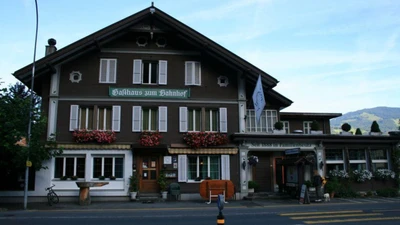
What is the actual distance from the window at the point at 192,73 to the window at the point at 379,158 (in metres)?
11.8

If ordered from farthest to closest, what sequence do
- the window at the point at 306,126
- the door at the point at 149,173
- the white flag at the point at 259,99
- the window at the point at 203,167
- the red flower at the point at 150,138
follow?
1. the window at the point at 306,126
2. the window at the point at 203,167
3. the door at the point at 149,173
4. the red flower at the point at 150,138
5. the white flag at the point at 259,99

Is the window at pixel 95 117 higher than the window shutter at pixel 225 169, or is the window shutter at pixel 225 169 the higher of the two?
the window at pixel 95 117

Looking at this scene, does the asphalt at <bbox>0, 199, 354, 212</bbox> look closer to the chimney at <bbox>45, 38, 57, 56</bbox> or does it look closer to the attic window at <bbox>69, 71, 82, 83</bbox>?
the attic window at <bbox>69, 71, 82, 83</bbox>

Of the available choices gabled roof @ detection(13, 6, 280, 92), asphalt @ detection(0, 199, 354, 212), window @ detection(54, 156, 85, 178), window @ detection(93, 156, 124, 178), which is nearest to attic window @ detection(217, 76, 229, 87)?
gabled roof @ detection(13, 6, 280, 92)

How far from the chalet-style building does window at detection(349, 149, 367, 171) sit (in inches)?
2.4

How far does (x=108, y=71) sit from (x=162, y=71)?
123 inches

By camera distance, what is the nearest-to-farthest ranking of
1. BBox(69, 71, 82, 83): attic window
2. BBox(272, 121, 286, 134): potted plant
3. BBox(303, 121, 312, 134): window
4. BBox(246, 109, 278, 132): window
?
BBox(69, 71, 82, 83): attic window < BBox(272, 121, 286, 134): potted plant < BBox(246, 109, 278, 132): window < BBox(303, 121, 312, 134): window

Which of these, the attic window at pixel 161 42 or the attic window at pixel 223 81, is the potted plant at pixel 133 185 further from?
the attic window at pixel 161 42

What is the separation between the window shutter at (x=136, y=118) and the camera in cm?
2136

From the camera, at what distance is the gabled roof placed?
2056 centimetres

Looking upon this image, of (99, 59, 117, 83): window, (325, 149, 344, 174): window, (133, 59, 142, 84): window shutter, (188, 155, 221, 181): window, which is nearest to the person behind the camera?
(188, 155, 221, 181): window

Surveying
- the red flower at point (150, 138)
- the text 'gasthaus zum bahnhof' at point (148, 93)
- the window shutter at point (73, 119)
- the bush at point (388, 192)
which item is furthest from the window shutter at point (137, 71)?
the bush at point (388, 192)

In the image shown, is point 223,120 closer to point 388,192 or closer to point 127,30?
point 127,30

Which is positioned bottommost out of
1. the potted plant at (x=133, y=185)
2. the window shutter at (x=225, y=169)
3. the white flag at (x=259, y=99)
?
the potted plant at (x=133, y=185)
